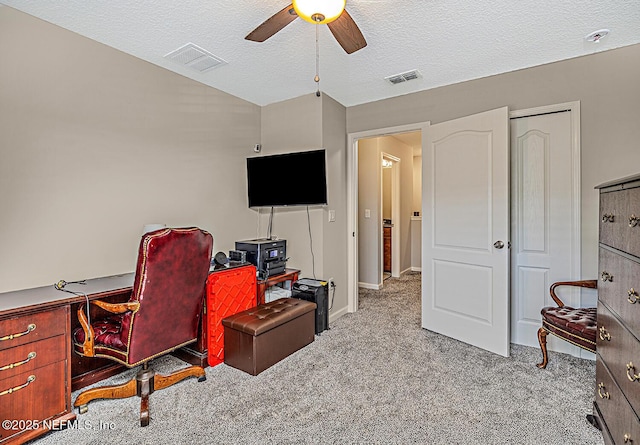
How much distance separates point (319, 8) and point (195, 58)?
1524 mm

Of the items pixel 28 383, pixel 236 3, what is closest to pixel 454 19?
pixel 236 3

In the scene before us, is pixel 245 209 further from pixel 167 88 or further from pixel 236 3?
pixel 236 3

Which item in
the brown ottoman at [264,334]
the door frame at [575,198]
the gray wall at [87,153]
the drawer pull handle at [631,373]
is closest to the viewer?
the drawer pull handle at [631,373]

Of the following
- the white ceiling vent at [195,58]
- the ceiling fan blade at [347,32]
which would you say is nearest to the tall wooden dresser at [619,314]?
the ceiling fan blade at [347,32]

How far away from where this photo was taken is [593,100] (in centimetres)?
259

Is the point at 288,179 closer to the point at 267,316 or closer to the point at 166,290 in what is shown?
the point at 267,316

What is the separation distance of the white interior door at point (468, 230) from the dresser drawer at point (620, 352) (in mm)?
1055

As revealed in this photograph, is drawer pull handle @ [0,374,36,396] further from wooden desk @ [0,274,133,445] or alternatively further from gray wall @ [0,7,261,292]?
gray wall @ [0,7,261,292]

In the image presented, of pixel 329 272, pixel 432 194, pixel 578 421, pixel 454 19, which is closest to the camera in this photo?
pixel 578 421

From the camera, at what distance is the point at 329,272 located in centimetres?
357

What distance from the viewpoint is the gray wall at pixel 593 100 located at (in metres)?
2.47

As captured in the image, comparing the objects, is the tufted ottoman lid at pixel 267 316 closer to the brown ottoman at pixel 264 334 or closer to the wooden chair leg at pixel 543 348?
the brown ottoman at pixel 264 334

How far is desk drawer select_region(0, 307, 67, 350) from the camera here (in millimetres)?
1593

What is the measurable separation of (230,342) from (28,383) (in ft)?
3.89
